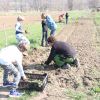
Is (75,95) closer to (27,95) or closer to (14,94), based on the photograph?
(27,95)

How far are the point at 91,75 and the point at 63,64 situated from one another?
1.32 m

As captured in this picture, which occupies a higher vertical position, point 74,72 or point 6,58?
point 6,58

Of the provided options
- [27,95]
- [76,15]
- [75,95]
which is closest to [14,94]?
[27,95]

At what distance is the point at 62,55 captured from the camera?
12.8m

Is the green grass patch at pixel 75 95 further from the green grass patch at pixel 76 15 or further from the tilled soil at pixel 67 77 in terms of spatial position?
the green grass patch at pixel 76 15

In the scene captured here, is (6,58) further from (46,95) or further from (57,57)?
(57,57)

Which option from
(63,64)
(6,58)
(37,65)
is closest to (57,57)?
(63,64)

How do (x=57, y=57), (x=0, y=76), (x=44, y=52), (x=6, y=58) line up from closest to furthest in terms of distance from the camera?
(x=6, y=58), (x=0, y=76), (x=57, y=57), (x=44, y=52)

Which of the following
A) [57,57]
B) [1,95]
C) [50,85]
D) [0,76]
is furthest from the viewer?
[57,57]

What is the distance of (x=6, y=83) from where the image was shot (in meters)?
10.3

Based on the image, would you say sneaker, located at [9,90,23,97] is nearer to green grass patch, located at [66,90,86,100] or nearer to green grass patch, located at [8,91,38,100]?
green grass patch, located at [8,91,38,100]

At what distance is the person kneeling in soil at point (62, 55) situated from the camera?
12.6 metres

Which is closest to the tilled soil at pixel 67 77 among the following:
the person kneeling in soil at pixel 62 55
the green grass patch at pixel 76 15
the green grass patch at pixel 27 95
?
the green grass patch at pixel 27 95

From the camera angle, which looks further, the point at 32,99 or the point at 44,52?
the point at 44,52
